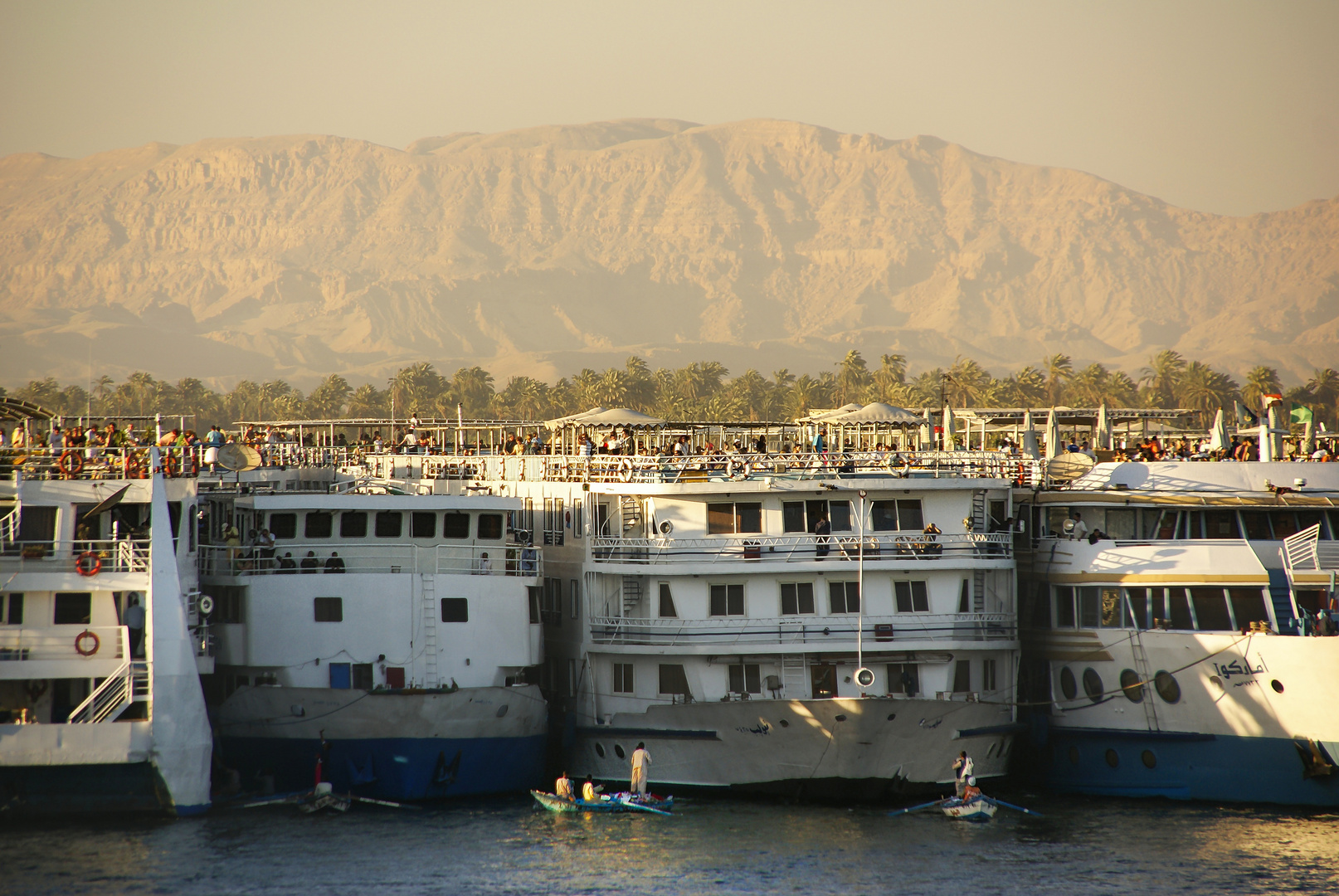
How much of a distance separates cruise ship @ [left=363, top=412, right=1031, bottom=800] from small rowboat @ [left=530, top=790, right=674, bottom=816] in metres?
1.62

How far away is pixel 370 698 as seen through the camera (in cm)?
3016

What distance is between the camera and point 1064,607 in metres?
34.6

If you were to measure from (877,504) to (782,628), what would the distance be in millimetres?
3988

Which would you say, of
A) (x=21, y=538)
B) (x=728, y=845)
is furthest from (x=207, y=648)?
(x=728, y=845)

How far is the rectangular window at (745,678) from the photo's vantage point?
106ft

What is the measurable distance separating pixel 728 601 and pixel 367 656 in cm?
844

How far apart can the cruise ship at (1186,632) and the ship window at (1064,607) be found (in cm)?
4

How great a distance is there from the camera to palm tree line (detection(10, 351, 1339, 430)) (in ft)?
447

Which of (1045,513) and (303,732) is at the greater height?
(1045,513)

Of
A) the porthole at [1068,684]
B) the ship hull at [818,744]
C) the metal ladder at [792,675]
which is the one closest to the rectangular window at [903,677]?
the ship hull at [818,744]

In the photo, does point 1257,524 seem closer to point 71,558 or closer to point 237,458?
point 237,458

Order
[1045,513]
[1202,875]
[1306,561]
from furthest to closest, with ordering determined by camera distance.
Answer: [1045,513], [1306,561], [1202,875]

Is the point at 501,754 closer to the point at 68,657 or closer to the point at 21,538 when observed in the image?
the point at 68,657

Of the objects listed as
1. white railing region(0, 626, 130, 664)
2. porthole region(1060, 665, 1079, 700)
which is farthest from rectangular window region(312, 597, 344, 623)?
porthole region(1060, 665, 1079, 700)
